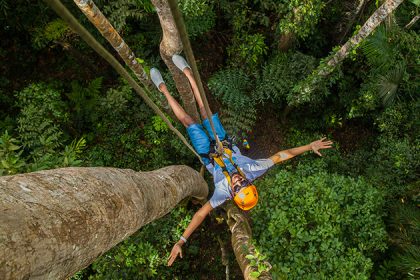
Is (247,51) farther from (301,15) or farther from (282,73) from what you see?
(301,15)

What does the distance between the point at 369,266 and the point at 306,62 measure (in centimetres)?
381

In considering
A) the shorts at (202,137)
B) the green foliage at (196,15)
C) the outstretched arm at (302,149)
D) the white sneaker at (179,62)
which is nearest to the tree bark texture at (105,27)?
the white sneaker at (179,62)

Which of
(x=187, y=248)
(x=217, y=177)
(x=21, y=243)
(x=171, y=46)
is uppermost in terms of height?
(x=171, y=46)

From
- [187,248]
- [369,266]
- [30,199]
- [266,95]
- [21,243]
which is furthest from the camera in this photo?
[266,95]

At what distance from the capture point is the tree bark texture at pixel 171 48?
4031 mm

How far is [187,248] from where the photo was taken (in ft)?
18.8

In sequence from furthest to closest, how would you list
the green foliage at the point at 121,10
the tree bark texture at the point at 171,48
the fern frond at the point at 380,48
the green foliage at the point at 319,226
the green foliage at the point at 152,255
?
the fern frond at the point at 380,48
the green foliage at the point at 121,10
the green foliage at the point at 152,255
the tree bark texture at the point at 171,48
the green foliage at the point at 319,226

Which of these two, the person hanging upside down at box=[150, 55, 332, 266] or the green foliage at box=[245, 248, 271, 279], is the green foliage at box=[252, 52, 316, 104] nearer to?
the person hanging upside down at box=[150, 55, 332, 266]

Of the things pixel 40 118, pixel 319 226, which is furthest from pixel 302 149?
pixel 40 118

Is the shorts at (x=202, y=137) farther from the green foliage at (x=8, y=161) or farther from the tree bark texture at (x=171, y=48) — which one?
the green foliage at (x=8, y=161)

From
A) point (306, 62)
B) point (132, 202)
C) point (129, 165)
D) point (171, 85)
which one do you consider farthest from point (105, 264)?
point (306, 62)

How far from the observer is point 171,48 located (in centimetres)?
459

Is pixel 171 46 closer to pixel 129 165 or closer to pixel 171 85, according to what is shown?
pixel 171 85

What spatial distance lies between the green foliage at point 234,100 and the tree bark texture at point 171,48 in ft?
3.69
